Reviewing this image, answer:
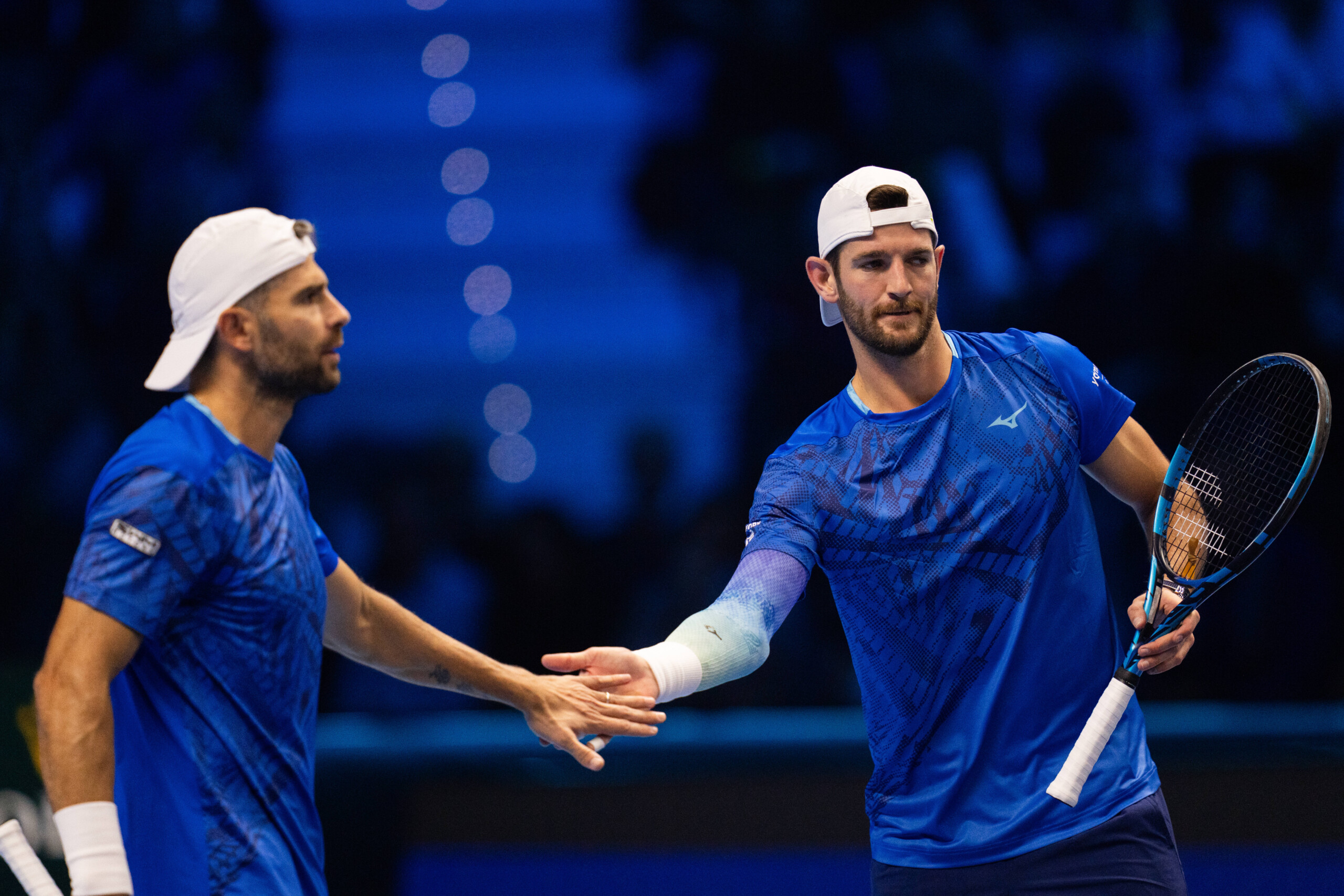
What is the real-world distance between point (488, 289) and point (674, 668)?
4.37 metres

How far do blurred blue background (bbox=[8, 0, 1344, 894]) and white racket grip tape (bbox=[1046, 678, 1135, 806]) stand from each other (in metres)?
3.29

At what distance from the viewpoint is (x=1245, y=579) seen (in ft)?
20.6

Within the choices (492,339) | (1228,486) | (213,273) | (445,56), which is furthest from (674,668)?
(445,56)

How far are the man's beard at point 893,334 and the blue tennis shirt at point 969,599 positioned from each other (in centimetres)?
14

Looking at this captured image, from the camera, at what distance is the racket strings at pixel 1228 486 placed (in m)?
3.08

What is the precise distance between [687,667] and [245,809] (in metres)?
0.92

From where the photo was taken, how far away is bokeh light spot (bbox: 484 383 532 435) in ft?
22.2

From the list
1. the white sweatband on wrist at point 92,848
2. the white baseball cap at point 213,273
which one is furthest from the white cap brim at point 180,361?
Result: the white sweatband on wrist at point 92,848

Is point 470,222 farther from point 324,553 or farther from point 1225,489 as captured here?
point 1225,489

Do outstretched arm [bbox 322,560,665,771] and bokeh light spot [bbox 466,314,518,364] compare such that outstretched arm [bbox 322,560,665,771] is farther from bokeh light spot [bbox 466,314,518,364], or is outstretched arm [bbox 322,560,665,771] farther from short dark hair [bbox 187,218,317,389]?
bokeh light spot [bbox 466,314,518,364]

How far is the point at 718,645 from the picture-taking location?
299 centimetres

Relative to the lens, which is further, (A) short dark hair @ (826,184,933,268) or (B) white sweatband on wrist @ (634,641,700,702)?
(A) short dark hair @ (826,184,933,268)

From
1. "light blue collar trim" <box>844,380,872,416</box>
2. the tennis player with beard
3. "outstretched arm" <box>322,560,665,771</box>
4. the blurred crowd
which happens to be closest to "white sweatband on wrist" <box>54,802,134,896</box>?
"outstretched arm" <box>322,560,665,771</box>

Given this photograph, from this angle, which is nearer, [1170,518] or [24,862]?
[24,862]
